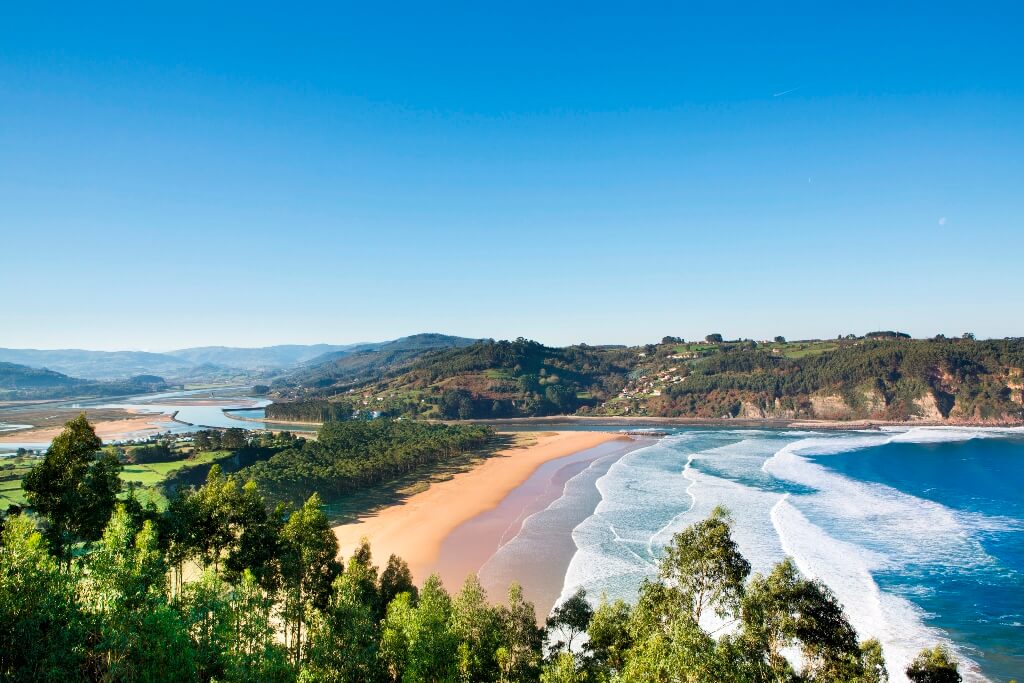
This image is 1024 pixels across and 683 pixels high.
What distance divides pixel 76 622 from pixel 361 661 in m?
8.96

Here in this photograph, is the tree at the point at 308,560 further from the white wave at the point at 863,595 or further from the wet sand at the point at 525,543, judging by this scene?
the white wave at the point at 863,595

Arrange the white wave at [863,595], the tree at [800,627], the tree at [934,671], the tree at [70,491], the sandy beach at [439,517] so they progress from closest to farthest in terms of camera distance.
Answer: the tree at [934,671]
the tree at [800,627]
the tree at [70,491]
the white wave at [863,595]
the sandy beach at [439,517]

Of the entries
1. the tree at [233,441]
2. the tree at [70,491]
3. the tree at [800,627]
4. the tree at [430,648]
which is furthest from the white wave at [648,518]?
the tree at [233,441]

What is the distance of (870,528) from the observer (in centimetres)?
5159

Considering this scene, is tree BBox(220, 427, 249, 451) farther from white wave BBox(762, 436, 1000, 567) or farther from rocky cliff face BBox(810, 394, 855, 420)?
rocky cliff face BBox(810, 394, 855, 420)

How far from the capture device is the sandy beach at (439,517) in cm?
4516

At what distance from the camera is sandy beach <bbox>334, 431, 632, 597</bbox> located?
45156 millimetres

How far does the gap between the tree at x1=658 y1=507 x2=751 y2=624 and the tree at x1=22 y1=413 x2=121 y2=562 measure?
→ 23273mm

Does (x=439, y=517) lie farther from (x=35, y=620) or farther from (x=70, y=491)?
(x=35, y=620)

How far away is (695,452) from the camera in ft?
324

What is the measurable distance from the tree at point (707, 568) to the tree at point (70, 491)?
76.4ft

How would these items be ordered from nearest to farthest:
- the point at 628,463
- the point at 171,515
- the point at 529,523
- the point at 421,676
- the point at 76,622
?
the point at 76,622 → the point at 421,676 → the point at 171,515 → the point at 529,523 → the point at 628,463

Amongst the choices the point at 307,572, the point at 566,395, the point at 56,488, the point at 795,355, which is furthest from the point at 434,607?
the point at 795,355

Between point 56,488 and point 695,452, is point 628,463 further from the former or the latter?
point 56,488
